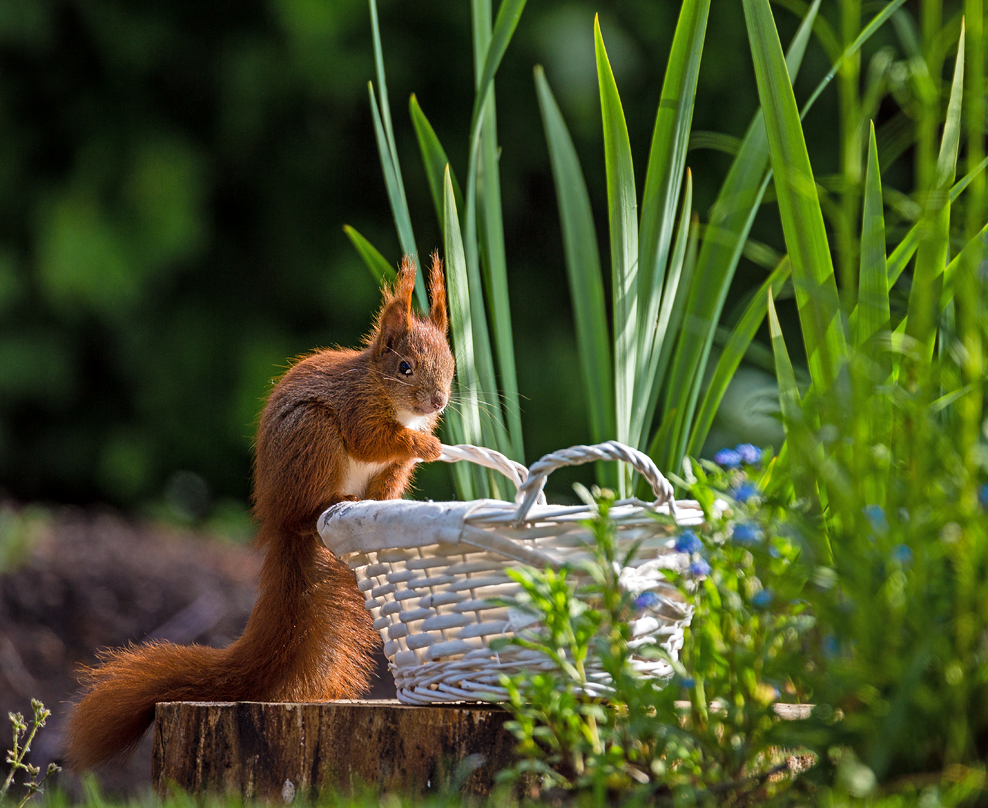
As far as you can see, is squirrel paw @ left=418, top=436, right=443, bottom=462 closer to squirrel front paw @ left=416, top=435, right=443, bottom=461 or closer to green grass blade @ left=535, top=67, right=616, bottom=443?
squirrel front paw @ left=416, top=435, right=443, bottom=461

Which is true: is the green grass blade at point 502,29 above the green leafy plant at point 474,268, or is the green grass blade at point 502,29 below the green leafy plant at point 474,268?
above

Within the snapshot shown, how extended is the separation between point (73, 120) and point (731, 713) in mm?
3320

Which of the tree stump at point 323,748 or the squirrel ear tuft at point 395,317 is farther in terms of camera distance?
the squirrel ear tuft at point 395,317

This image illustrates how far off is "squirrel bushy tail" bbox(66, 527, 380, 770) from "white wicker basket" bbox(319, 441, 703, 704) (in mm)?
122

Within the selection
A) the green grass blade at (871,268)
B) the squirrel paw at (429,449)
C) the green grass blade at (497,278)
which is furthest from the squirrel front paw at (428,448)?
the green grass blade at (871,268)

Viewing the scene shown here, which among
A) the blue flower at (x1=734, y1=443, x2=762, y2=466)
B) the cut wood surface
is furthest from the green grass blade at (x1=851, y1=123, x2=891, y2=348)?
the cut wood surface

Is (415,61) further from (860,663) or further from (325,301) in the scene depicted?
(860,663)

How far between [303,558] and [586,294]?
0.54 metres

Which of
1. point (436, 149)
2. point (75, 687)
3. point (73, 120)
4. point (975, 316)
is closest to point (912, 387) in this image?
point (975, 316)

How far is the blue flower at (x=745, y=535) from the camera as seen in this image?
0.66 m

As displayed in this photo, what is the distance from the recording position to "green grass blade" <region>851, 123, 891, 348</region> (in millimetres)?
903

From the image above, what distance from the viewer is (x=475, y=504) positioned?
892 millimetres

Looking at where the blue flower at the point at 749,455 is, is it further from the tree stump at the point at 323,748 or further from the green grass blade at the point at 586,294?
the green grass blade at the point at 586,294

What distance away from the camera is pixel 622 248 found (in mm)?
1252
